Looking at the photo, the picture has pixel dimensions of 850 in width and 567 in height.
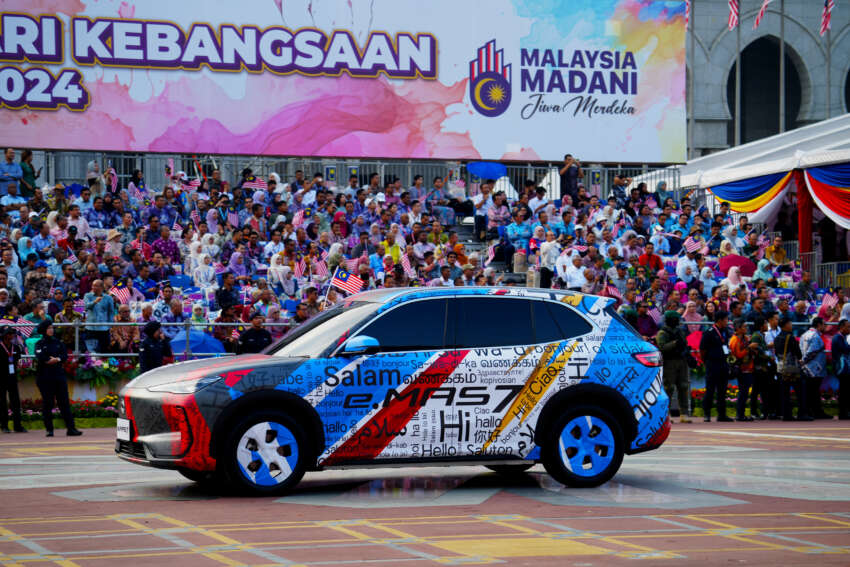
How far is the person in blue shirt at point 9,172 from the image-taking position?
91.0 ft

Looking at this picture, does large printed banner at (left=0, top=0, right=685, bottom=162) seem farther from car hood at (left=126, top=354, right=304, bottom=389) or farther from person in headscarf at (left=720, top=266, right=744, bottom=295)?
car hood at (left=126, top=354, right=304, bottom=389)

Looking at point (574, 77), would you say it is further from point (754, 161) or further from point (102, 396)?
point (102, 396)

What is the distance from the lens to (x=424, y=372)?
11.8 m

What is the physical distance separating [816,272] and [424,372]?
22.3 metres

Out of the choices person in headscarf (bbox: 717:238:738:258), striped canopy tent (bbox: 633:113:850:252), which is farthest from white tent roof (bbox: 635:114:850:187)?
person in headscarf (bbox: 717:238:738:258)

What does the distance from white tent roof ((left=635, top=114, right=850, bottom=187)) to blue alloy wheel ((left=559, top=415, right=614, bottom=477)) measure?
21.3 m

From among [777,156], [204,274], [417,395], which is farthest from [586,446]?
[777,156]

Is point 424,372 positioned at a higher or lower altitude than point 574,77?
lower

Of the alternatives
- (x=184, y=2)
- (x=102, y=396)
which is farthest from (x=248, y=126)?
(x=102, y=396)

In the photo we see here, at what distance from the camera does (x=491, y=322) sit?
12.2 m

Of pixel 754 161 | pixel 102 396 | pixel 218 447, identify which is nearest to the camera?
pixel 218 447

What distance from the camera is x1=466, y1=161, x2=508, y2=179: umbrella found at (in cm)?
3394

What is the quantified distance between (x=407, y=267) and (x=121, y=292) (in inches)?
245

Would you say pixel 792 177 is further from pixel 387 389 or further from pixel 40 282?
pixel 387 389
